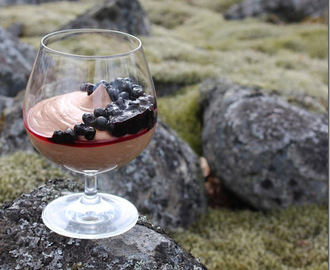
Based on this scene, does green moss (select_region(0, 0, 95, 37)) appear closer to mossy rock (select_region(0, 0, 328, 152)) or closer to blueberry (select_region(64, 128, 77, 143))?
mossy rock (select_region(0, 0, 328, 152))

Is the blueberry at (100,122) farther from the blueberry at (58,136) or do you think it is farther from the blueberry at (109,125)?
the blueberry at (58,136)

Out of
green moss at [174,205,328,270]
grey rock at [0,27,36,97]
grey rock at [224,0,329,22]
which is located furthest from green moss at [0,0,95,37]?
green moss at [174,205,328,270]

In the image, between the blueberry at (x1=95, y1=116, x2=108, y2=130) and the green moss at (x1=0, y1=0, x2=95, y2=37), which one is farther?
the green moss at (x1=0, y1=0, x2=95, y2=37)

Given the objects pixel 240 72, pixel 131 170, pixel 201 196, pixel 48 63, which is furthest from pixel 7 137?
pixel 240 72

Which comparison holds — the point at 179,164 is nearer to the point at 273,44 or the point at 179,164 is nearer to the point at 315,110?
the point at 315,110

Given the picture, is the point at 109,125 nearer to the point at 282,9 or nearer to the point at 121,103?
the point at 121,103

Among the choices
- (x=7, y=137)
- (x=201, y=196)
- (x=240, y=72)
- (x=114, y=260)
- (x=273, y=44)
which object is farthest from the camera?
(x=273, y=44)

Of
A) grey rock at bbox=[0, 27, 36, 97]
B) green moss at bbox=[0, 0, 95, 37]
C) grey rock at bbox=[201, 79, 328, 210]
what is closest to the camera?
grey rock at bbox=[201, 79, 328, 210]
